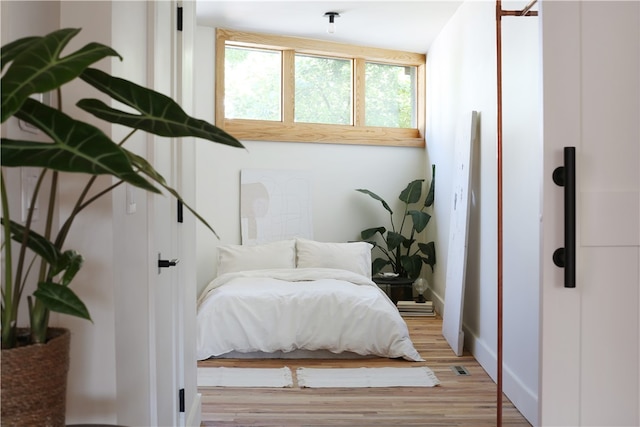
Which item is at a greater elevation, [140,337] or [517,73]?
[517,73]

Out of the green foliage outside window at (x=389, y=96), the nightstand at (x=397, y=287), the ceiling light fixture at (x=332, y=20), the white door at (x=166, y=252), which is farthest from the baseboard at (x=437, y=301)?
the white door at (x=166, y=252)

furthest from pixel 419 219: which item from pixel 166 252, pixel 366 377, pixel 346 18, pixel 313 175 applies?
pixel 166 252

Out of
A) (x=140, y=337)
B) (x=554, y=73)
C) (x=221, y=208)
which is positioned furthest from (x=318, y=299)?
(x=554, y=73)

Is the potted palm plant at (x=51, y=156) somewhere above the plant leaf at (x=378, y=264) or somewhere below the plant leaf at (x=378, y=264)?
above

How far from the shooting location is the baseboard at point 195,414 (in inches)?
97.7

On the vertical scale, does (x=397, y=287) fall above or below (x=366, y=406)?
above

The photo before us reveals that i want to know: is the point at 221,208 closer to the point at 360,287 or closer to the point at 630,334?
the point at 360,287

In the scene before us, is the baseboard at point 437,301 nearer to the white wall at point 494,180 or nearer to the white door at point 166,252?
the white wall at point 494,180

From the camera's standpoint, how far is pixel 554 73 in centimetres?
159

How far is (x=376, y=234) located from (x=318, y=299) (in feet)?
6.53

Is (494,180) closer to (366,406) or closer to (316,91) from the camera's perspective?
(366,406)

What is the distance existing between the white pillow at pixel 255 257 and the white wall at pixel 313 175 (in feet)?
1.24

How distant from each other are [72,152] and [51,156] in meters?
0.03

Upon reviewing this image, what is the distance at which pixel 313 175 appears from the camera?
5.50m
